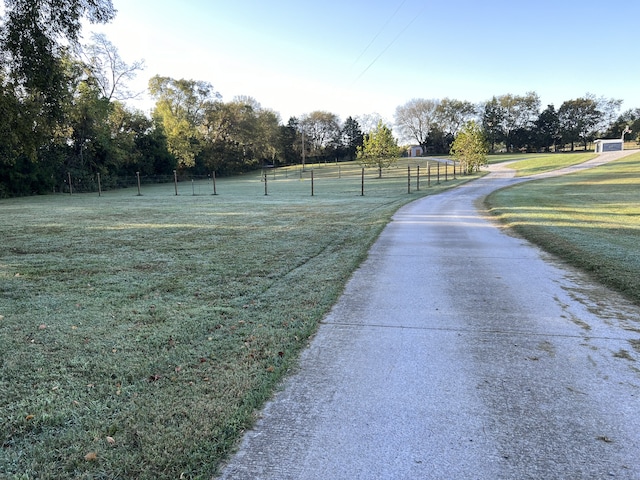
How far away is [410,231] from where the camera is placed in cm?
923

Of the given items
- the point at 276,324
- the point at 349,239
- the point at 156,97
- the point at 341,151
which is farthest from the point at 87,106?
the point at 341,151

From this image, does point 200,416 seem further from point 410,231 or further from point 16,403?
A: point 410,231

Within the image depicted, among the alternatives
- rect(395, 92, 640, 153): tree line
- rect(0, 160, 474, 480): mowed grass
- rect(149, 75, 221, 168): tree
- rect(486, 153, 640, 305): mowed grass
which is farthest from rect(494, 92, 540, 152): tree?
rect(0, 160, 474, 480): mowed grass

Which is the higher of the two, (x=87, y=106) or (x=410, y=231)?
(x=87, y=106)

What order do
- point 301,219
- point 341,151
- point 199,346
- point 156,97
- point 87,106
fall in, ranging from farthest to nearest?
point 341,151, point 156,97, point 87,106, point 301,219, point 199,346

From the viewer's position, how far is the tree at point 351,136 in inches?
3244

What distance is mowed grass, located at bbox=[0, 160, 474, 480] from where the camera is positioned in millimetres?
2016

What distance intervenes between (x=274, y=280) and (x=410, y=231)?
4.83 metres

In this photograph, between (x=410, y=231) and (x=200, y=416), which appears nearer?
(x=200, y=416)

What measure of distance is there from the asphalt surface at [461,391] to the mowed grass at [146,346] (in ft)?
0.91

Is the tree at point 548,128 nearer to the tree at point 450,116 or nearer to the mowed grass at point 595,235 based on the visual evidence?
the tree at point 450,116

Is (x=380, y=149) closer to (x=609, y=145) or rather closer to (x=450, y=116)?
(x=609, y=145)

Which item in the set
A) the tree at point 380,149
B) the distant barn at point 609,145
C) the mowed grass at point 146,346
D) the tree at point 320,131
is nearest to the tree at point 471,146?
the tree at point 380,149

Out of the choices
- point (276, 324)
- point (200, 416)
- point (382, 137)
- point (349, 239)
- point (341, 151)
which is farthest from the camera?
point (341, 151)
